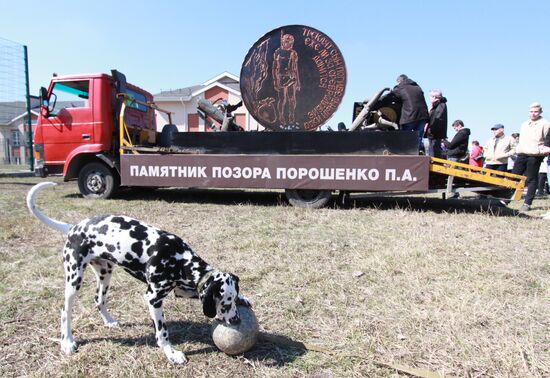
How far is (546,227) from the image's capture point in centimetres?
557

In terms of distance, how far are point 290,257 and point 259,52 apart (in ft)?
15.5

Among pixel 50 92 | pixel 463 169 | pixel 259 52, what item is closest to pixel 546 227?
pixel 463 169

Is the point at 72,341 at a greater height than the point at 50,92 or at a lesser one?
lesser

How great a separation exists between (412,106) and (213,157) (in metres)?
3.90

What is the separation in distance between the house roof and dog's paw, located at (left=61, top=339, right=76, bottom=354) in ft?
82.6

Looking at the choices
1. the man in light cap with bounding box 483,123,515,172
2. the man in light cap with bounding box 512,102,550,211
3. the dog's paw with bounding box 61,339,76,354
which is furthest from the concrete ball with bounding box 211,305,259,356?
the man in light cap with bounding box 483,123,515,172

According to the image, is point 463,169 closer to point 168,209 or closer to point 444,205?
→ point 444,205

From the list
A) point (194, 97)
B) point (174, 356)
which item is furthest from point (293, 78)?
point (194, 97)

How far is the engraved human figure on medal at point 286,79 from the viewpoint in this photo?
7.26 meters

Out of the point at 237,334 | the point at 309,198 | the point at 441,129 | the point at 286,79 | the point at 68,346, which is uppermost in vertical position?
the point at 286,79

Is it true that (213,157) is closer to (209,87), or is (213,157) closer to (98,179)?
(98,179)

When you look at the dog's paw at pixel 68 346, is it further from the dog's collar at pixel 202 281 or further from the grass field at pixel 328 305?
the dog's collar at pixel 202 281

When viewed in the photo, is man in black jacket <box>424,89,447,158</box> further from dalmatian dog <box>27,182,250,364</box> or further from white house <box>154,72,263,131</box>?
white house <box>154,72,263,131</box>

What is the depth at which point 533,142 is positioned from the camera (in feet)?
22.2
